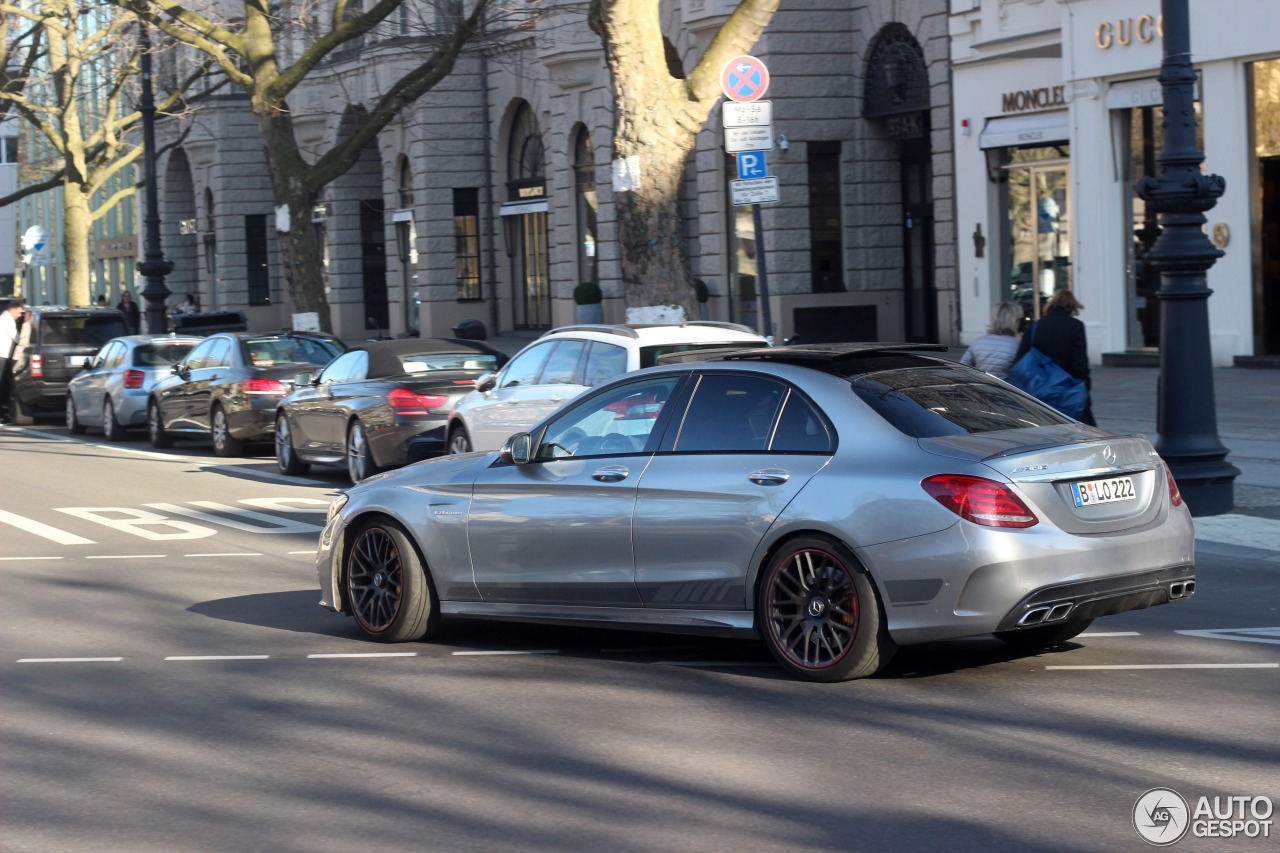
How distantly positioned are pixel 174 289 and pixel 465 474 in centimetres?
5620

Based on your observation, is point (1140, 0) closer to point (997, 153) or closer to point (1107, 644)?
point (997, 153)

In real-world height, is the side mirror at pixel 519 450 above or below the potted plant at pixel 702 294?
below

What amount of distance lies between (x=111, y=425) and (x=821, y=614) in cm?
1805

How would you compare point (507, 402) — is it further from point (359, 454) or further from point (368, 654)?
point (368, 654)

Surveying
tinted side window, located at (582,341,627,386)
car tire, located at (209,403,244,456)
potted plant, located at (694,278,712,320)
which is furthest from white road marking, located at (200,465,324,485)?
potted plant, located at (694,278,712,320)

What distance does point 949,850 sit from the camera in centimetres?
475

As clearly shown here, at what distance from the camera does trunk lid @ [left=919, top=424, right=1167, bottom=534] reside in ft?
21.7

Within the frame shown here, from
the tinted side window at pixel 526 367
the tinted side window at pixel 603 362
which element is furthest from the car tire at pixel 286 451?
the tinted side window at pixel 603 362

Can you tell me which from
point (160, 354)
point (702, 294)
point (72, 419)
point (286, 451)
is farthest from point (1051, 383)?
point (702, 294)

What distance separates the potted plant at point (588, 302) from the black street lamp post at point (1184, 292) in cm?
2148

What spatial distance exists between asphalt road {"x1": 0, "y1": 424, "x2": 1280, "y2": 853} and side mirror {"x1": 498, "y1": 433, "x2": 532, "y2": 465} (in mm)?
912

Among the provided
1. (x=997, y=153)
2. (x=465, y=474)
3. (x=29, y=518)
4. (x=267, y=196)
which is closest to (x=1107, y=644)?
(x=465, y=474)

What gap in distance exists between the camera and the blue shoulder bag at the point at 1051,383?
12188 millimetres

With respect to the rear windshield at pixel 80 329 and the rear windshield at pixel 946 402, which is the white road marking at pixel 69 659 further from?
the rear windshield at pixel 80 329
